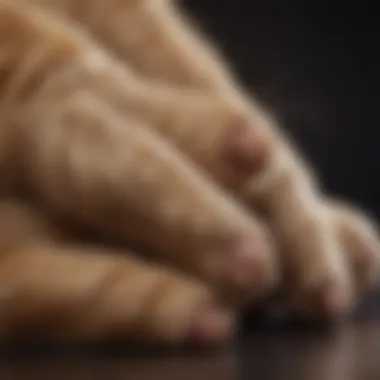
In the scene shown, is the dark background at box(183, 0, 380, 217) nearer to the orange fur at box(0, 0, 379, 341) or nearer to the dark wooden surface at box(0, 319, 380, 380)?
the orange fur at box(0, 0, 379, 341)

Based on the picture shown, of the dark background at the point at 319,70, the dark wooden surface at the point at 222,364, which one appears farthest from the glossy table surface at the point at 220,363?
the dark background at the point at 319,70

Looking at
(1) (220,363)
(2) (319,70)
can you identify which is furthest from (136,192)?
(2) (319,70)

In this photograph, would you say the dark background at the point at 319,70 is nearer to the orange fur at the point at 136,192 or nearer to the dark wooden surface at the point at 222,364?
the orange fur at the point at 136,192

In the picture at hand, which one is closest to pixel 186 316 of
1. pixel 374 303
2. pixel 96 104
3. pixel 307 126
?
pixel 96 104

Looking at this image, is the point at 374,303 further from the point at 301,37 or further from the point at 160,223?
the point at 301,37

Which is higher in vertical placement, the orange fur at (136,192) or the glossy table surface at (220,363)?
the orange fur at (136,192)

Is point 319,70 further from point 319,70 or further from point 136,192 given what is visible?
point 136,192
